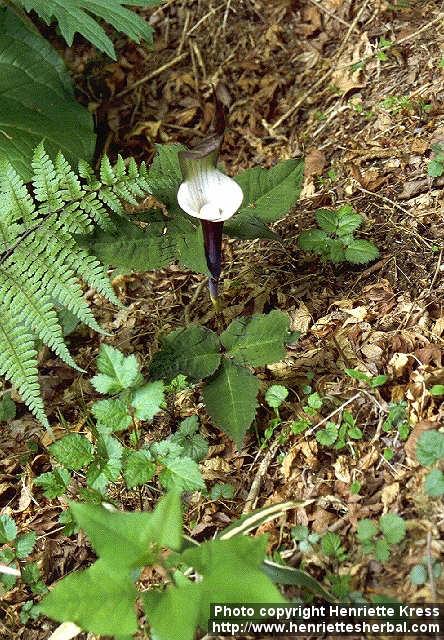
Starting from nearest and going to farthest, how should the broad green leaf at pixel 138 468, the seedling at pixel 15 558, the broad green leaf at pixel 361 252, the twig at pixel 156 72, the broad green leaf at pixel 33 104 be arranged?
the broad green leaf at pixel 138 468 → the seedling at pixel 15 558 → the broad green leaf at pixel 361 252 → the broad green leaf at pixel 33 104 → the twig at pixel 156 72

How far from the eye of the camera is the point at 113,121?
3.28m

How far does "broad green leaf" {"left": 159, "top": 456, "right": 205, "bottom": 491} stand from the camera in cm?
168

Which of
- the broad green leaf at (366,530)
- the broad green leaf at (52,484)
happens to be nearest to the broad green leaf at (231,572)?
the broad green leaf at (366,530)

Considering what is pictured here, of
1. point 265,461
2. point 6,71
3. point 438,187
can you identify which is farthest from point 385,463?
→ point 6,71

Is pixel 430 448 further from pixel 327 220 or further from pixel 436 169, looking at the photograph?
pixel 436 169

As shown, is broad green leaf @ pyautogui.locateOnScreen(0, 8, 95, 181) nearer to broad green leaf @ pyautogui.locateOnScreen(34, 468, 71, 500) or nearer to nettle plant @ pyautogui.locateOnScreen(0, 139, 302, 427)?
nettle plant @ pyautogui.locateOnScreen(0, 139, 302, 427)

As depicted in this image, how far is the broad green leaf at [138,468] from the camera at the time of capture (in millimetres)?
1720

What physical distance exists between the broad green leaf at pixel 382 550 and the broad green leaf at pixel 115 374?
30.5 inches

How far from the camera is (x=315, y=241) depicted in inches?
87.6

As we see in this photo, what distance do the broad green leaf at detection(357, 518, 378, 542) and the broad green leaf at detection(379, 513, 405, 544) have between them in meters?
0.02

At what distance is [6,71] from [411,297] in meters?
1.98

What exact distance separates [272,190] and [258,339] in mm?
503

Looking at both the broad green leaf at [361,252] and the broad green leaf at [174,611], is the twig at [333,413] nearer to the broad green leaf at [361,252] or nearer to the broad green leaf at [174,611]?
the broad green leaf at [361,252]

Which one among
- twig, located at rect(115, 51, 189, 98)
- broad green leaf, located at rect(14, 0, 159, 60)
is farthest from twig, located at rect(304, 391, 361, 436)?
twig, located at rect(115, 51, 189, 98)
